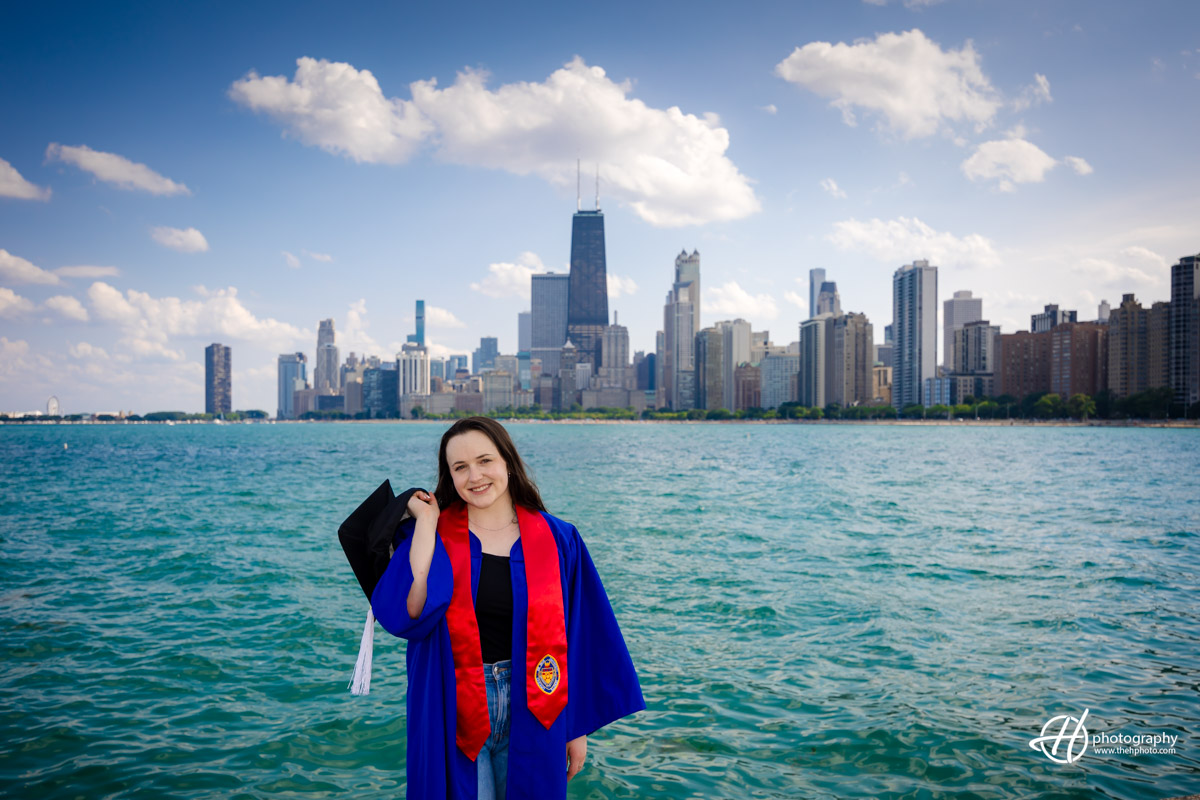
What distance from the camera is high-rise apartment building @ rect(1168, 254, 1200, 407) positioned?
128375mm

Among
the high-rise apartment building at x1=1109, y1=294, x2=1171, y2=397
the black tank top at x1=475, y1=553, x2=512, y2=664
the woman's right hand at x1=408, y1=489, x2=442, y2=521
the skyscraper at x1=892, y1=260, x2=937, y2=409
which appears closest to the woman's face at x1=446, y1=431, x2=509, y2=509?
the woman's right hand at x1=408, y1=489, x2=442, y2=521

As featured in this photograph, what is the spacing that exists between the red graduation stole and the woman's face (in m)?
0.13

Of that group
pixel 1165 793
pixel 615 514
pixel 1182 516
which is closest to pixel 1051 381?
pixel 1182 516

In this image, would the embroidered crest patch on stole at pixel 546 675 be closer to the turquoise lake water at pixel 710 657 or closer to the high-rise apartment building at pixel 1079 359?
the turquoise lake water at pixel 710 657

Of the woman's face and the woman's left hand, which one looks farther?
the woman's left hand

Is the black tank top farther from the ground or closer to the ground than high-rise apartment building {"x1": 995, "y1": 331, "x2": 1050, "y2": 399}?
closer to the ground

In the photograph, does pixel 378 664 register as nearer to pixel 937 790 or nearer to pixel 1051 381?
pixel 937 790

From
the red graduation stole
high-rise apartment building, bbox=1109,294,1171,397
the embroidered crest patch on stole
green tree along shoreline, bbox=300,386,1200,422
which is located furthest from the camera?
high-rise apartment building, bbox=1109,294,1171,397

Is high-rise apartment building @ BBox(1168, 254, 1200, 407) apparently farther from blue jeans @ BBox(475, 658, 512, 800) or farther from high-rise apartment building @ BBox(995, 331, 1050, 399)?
blue jeans @ BBox(475, 658, 512, 800)

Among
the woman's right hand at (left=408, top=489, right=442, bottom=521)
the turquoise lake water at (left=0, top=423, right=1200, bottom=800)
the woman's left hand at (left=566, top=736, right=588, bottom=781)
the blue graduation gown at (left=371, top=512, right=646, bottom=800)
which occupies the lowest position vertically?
the turquoise lake water at (left=0, top=423, right=1200, bottom=800)

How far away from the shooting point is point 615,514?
2198 centimetres

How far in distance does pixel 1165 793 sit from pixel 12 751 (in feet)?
31.4

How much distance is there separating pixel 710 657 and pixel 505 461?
6717mm

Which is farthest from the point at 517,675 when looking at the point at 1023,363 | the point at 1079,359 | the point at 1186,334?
the point at 1023,363
